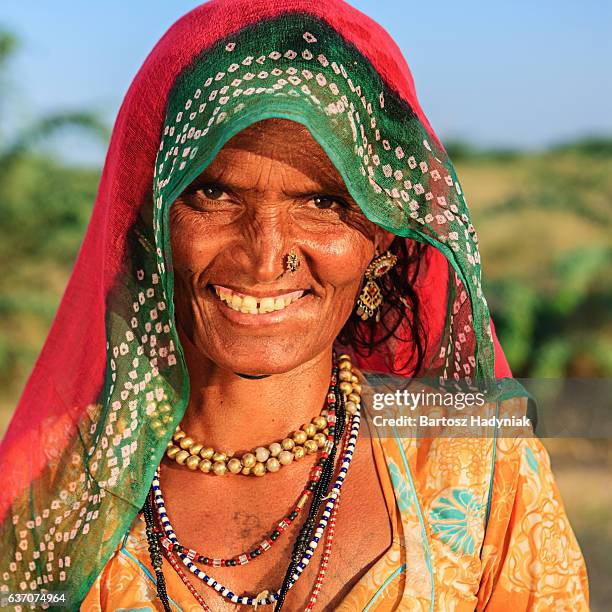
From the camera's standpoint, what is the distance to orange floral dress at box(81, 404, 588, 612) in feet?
5.90

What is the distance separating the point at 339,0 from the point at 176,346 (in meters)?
0.78

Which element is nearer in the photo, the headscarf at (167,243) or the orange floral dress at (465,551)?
the headscarf at (167,243)

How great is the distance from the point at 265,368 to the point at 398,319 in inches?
19.3

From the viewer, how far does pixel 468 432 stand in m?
1.92

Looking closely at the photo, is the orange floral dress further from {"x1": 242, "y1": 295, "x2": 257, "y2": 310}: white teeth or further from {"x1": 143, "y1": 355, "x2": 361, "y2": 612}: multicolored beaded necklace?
{"x1": 242, "y1": 295, "x2": 257, "y2": 310}: white teeth

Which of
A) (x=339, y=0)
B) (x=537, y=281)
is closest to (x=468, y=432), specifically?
(x=339, y=0)

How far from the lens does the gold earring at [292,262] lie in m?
1.71

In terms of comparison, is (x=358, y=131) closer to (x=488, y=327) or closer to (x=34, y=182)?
(x=488, y=327)

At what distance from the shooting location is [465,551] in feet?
5.97

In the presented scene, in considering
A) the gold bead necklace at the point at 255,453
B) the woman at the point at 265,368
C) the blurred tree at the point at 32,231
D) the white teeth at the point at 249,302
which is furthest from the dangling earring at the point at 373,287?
the blurred tree at the point at 32,231

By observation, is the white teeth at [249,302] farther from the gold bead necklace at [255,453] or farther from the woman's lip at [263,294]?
the gold bead necklace at [255,453]

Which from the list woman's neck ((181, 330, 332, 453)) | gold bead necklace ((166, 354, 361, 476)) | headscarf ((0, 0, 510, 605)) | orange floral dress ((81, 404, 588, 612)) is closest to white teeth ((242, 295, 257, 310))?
headscarf ((0, 0, 510, 605))

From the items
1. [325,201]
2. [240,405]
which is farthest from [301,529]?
[325,201]

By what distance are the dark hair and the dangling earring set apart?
4cm
